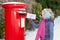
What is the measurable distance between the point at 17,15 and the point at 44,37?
0.93 m

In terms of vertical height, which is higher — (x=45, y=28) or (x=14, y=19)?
(x=14, y=19)

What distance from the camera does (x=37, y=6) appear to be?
33.3 ft

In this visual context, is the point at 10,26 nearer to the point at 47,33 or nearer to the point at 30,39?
the point at 47,33

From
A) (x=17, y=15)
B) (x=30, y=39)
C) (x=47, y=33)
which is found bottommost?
(x=30, y=39)

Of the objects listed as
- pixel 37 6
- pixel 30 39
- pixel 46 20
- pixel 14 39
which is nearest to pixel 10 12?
pixel 14 39

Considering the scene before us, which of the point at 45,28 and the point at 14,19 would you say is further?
the point at 45,28

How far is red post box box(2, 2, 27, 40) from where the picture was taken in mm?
4867

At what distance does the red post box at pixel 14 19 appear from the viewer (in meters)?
4.87

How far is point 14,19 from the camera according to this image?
4.88m

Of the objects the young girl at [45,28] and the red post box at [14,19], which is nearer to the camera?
the red post box at [14,19]

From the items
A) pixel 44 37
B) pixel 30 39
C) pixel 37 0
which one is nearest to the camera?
pixel 44 37

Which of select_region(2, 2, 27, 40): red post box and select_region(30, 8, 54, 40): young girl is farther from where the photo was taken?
select_region(30, 8, 54, 40): young girl

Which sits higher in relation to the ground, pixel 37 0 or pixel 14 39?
pixel 37 0

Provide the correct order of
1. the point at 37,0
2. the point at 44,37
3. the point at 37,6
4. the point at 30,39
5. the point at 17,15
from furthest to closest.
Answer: the point at 37,0 → the point at 37,6 → the point at 30,39 → the point at 44,37 → the point at 17,15
